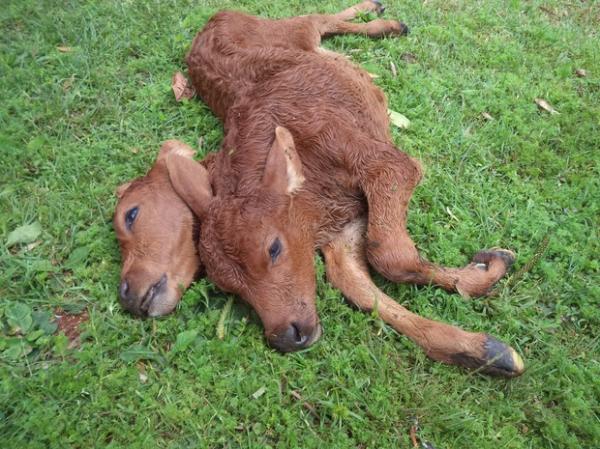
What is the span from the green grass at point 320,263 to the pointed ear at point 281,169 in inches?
32.3

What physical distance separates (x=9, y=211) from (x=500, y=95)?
5101 mm

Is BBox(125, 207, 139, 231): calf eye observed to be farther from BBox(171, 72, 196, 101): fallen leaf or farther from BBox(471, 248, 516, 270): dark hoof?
BBox(471, 248, 516, 270): dark hoof

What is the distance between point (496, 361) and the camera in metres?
3.81

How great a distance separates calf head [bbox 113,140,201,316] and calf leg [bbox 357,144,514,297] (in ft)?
4.73

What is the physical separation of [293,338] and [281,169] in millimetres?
1236

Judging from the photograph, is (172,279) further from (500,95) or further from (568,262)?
(500,95)

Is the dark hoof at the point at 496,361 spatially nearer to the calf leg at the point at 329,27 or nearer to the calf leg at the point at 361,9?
the calf leg at the point at 329,27

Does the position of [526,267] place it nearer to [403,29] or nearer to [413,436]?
[413,436]

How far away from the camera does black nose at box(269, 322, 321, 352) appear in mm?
3832

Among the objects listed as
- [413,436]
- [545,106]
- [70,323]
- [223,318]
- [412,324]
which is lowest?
[70,323]

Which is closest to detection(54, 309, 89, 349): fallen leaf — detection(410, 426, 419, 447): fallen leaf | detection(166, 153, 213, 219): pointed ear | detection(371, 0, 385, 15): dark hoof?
detection(166, 153, 213, 219): pointed ear

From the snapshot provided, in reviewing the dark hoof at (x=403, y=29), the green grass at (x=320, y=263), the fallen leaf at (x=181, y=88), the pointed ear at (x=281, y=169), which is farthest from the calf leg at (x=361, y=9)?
the pointed ear at (x=281, y=169)

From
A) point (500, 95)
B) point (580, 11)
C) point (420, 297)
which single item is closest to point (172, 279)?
point (420, 297)

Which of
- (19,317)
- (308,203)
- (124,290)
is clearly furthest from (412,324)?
(19,317)
